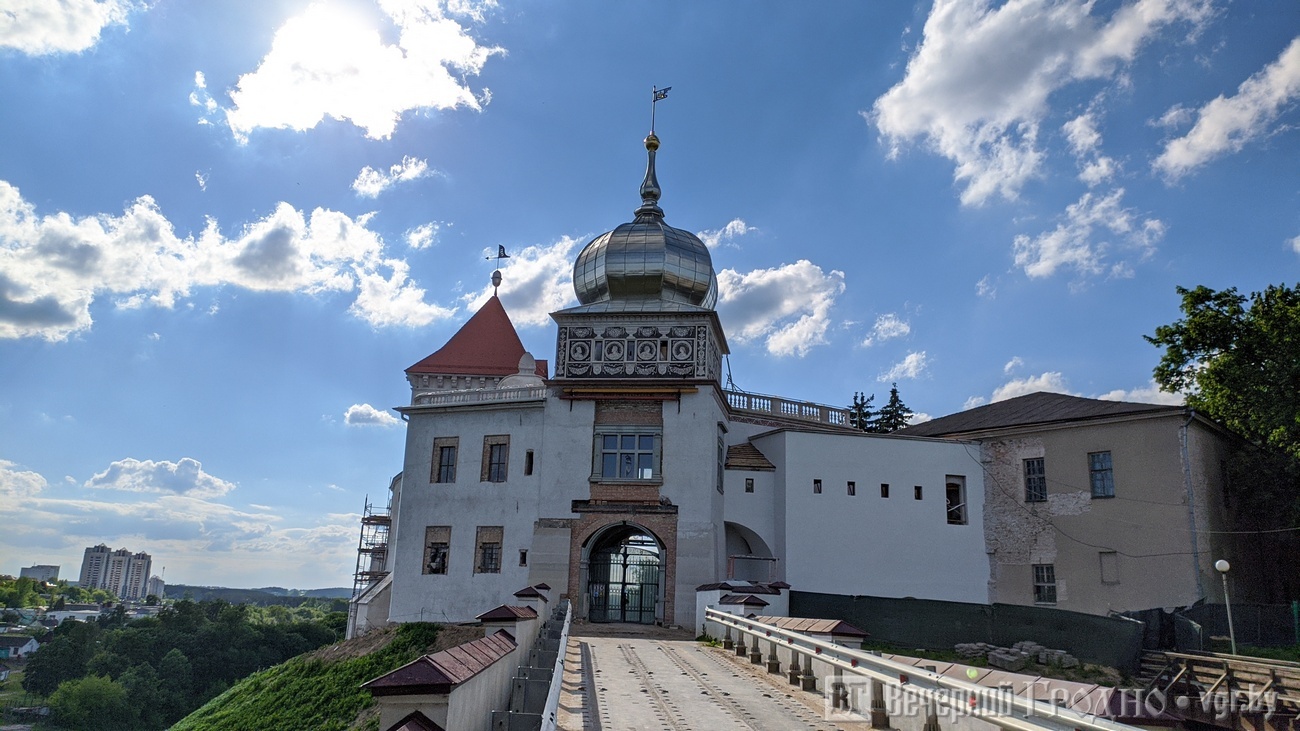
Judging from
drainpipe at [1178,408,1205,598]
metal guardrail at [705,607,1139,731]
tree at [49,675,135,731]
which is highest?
drainpipe at [1178,408,1205,598]

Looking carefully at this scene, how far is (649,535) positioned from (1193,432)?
1736cm

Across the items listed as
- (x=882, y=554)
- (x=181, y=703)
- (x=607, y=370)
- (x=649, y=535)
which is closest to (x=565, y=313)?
(x=607, y=370)

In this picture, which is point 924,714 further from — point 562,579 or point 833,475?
point 833,475

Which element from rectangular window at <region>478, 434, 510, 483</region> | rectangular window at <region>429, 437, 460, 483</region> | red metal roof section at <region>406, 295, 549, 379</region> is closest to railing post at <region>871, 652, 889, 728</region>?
rectangular window at <region>478, 434, 510, 483</region>

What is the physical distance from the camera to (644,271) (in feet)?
104

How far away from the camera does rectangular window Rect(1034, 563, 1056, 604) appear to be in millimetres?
30484

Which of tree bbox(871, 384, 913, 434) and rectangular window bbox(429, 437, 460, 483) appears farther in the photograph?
tree bbox(871, 384, 913, 434)

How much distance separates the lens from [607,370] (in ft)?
99.7

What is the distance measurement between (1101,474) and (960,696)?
25419 mm

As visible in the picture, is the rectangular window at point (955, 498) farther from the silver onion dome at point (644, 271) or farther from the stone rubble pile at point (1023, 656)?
the silver onion dome at point (644, 271)

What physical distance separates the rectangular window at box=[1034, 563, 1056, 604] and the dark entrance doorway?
512 inches

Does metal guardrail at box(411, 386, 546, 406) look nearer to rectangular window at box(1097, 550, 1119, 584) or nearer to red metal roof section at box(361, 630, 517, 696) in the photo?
rectangular window at box(1097, 550, 1119, 584)

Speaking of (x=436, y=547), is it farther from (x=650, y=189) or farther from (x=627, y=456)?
(x=650, y=189)

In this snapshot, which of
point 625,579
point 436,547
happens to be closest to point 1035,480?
point 625,579
